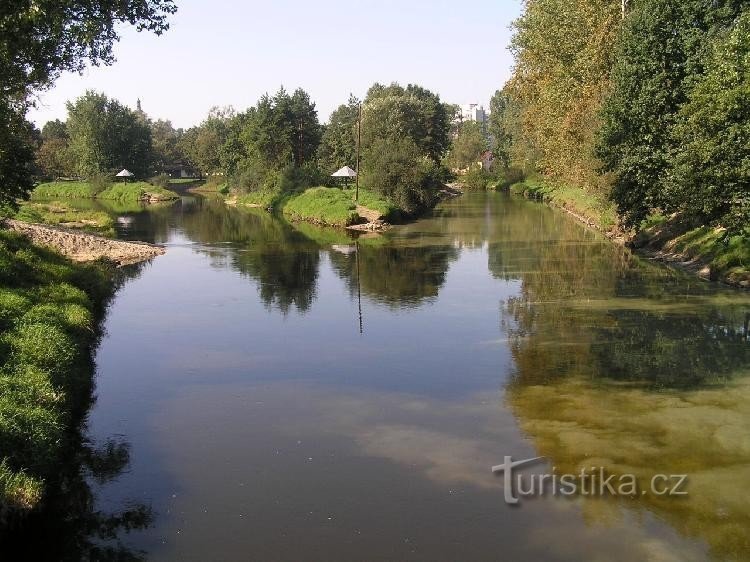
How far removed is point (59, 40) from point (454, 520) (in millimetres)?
16585

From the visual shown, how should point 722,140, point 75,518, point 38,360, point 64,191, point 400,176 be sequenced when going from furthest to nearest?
1. point 64,191
2. point 400,176
3. point 722,140
4. point 38,360
5. point 75,518

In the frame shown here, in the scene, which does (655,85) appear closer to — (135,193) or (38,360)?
(38,360)

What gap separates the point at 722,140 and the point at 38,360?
23.8m

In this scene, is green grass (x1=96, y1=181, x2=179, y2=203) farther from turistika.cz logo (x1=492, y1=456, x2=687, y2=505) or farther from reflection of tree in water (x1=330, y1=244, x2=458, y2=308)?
turistika.cz logo (x1=492, y1=456, x2=687, y2=505)

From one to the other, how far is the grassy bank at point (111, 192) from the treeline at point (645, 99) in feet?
175

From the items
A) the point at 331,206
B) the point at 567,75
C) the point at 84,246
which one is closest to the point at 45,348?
the point at 84,246

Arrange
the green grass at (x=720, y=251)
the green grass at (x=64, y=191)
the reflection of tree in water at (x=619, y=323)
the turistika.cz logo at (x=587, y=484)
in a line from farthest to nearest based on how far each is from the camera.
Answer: the green grass at (x=64, y=191) < the green grass at (x=720, y=251) < the reflection of tree in water at (x=619, y=323) < the turistika.cz logo at (x=587, y=484)

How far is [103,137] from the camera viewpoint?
104 m

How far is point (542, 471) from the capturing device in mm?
12688

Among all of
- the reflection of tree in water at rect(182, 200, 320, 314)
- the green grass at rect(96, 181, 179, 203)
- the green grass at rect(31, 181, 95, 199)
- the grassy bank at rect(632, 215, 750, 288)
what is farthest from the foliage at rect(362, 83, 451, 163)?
the green grass at rect(31, 181, 95, 199)

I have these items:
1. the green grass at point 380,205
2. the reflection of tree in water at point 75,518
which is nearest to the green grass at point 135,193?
the green grass at point 380,205

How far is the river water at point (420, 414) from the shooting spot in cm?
1085

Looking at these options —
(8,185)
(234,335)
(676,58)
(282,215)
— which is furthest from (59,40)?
(282,215)

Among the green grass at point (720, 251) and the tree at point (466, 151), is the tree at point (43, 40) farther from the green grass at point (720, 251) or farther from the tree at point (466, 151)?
the tree at point (466, 151)
